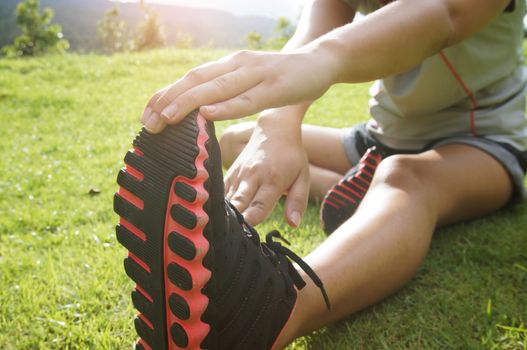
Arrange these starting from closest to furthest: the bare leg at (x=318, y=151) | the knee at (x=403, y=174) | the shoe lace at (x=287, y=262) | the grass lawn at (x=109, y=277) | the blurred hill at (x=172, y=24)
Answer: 1. the shoe lace at (x=287, y=262)
2. the grass lawn at (x=109, y=277)
3. the knee at (x=403, y=174)
4. the bare leg at (x=318, y=151)
5. the blurred hill at (x=172, y=24)

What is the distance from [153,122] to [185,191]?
14 cm

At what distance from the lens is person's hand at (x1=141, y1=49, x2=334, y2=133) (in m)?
0.88

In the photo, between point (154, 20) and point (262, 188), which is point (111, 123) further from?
point (154, 20)

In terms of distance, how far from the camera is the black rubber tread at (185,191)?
94 cm

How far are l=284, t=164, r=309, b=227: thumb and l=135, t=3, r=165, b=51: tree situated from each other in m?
41.5

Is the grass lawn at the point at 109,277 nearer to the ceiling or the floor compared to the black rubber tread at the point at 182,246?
nearer to the floor

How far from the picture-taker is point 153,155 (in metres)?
1.00

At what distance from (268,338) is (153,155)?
20.2 inches

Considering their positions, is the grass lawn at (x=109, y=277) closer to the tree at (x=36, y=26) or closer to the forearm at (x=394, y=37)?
the forearm at (x=394, y=37)

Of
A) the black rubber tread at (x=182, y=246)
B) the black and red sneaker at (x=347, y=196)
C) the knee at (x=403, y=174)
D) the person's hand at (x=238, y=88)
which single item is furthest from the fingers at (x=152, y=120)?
the black and red sneaker at (x=347, y=196)

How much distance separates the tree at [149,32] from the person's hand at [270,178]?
41.4m

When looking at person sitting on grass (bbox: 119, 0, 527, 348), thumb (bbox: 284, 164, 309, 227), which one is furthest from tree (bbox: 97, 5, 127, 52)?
thumb (bbox: 284, 164, 309, 227)

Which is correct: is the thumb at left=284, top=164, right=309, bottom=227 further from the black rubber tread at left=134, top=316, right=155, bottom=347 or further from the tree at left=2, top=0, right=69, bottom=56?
the tree at left=2, top=0, right=69, bottom=56

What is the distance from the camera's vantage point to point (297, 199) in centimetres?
138
